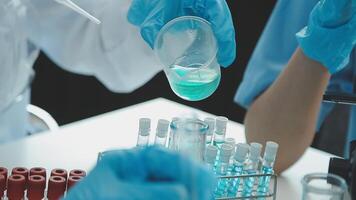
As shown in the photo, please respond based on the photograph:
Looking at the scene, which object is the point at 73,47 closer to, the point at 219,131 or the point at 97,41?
the point at 97,41

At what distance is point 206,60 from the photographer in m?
1.14

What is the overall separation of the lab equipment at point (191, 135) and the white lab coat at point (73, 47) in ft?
3.02

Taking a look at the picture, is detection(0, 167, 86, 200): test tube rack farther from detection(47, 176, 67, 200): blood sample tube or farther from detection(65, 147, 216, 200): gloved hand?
detection(65, 147, 216, 200): gloved hand

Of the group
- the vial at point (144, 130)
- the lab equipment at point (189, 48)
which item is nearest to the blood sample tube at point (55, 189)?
the vial at point (144, 130)

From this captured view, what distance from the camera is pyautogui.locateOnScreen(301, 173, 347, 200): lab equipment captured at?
2.45 feet

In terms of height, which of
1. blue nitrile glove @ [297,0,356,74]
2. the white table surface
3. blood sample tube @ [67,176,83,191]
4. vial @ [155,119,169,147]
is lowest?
blood sample tube @ [67,176,83,191]

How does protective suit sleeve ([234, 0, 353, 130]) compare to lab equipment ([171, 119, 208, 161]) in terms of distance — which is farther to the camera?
protective suit sleeve ([234, 0, 353, 130])

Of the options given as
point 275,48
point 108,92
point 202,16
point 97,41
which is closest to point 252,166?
point 202,16

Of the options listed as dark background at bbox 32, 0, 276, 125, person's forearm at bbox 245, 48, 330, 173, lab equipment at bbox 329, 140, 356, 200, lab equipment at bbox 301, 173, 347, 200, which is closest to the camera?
lab equipment at bbox 301, 173, 347, 200

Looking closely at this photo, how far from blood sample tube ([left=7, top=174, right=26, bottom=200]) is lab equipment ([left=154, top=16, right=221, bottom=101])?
1.19 feet

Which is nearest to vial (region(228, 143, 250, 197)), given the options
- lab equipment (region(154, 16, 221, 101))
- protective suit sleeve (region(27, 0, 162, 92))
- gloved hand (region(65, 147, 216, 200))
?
lab equipment (region(154, 16, 221, 101))

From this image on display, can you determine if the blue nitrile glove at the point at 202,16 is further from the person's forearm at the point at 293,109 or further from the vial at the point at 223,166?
the person's forearm at the point at 293,109

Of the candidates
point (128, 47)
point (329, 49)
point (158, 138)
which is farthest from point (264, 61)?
point (158, 138)

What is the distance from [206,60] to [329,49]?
15.7 inches
